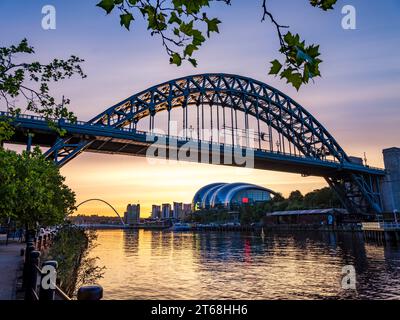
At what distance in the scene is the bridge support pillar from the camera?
67375 millimetres

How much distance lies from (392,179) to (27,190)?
70682 millimetres

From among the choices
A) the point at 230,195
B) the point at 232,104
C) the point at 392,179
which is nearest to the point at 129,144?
the point at 232,104

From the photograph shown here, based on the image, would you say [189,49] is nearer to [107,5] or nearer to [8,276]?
[107,5]

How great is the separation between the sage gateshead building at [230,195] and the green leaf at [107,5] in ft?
502

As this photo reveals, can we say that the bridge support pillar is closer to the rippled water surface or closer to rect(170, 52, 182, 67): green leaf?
the rippled water surface

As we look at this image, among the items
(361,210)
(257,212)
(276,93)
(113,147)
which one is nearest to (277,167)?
(276,93)

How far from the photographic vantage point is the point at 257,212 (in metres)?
114

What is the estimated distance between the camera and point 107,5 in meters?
2.92

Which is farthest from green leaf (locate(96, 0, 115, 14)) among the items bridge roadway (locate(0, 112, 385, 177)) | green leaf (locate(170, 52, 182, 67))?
bridge roadway (locate(0, 112, 385, 177))

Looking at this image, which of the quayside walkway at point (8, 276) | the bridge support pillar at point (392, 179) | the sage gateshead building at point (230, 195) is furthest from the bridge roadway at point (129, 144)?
the sage gateshead building at point (230, 195)
